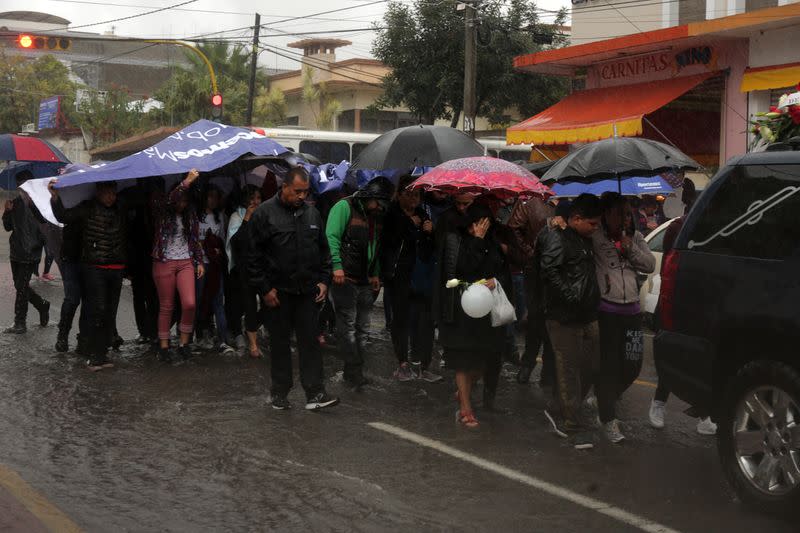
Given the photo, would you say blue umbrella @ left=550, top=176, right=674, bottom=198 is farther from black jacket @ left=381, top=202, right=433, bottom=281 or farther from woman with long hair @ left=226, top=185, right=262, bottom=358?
woman with long hair @ left=226, top=185, right=262, bottom=358

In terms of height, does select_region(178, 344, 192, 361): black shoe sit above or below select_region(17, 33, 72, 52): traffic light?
below

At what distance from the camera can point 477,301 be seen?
289 inches

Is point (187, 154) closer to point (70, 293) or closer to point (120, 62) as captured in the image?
point (70, 293)

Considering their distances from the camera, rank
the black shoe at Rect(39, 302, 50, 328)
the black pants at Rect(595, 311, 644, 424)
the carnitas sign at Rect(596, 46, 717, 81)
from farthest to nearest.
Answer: the carnitas sign at Rect(596, 46, 717, 81), the black shoe at Rect(39, 302, 50, 328), the black pants at Rect(595, 311, 644, 424)

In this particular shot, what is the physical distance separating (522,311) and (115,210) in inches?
176

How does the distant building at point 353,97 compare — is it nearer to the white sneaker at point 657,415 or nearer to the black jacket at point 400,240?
the black jacket at point 400,240

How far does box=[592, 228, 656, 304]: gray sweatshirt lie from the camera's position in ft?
24.1

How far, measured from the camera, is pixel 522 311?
37.6ft

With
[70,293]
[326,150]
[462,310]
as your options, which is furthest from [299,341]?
[326,150]

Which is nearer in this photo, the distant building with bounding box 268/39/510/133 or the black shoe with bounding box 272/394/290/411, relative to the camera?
the black shoe with bounding box 272/394/290/411

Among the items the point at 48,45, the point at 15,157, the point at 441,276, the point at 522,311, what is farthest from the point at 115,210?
the point at 48,45

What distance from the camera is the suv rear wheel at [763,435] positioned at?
5293mm

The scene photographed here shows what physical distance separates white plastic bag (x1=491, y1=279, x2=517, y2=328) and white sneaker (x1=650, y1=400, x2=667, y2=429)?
1251 mm

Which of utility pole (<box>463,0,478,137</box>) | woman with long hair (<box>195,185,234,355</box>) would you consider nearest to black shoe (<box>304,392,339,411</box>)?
woman with long hair (<box>195,185,234,355</box>)
